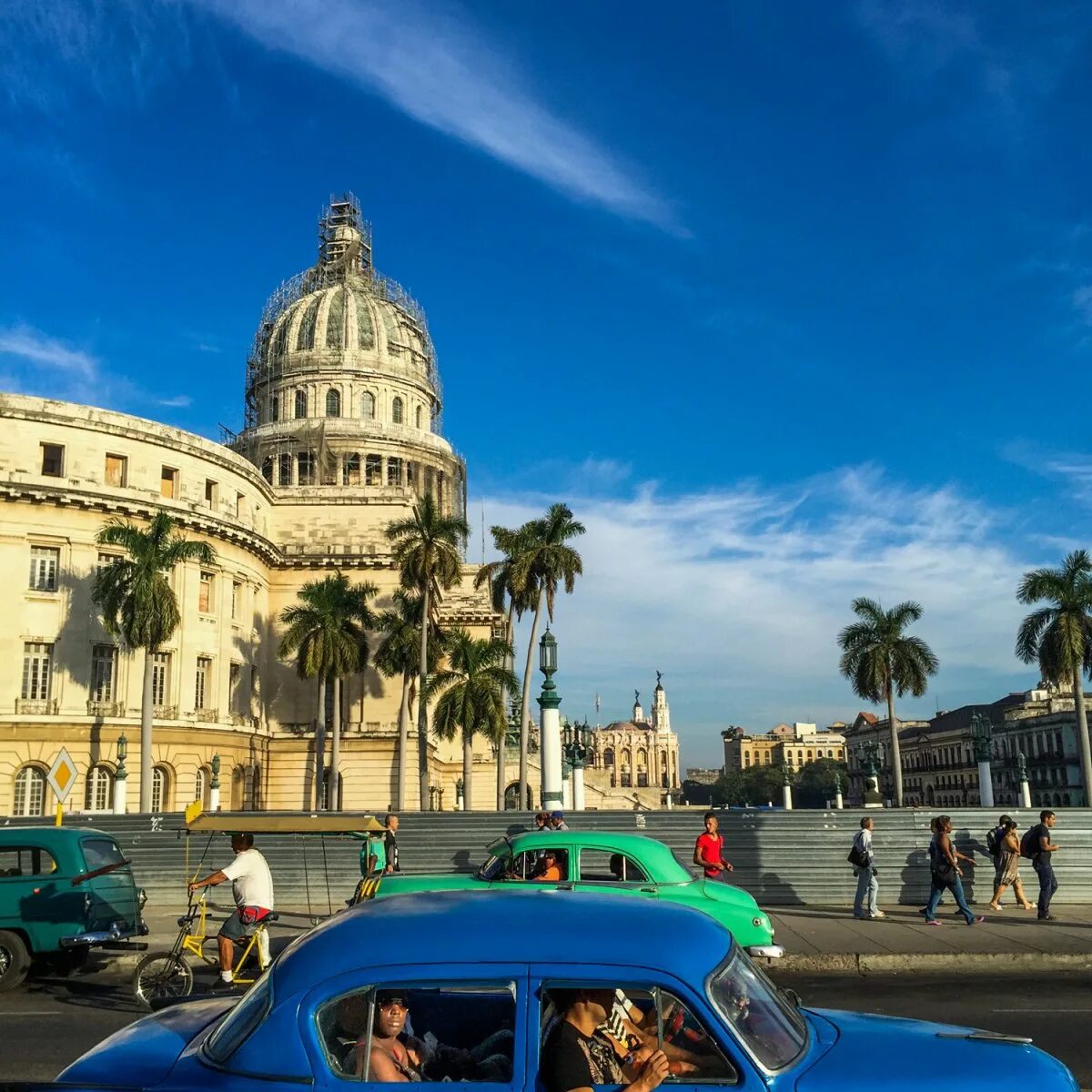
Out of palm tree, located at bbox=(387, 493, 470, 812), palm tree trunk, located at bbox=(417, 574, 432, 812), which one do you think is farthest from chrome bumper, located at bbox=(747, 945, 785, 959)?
palm tree, located at bbox=(387, 493, 470, 812)

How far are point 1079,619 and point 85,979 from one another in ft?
157

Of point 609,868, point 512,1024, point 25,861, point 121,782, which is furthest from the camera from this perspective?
point 121,782

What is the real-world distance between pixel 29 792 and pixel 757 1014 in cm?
4934

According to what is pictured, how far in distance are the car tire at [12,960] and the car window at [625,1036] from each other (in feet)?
36.6

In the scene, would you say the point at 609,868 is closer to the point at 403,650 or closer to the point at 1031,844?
the point at 1031,844

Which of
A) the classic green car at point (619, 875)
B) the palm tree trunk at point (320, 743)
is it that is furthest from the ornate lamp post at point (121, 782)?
the classic green car at point (619, 875)

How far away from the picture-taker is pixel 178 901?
2159 cm

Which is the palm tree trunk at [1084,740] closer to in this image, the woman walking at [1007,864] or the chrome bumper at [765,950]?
the woman walking at [1007,864]

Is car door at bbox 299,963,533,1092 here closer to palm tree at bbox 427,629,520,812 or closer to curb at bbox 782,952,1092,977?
curb at bbox 782,952,1092,977

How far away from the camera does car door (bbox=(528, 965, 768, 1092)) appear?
175 inches

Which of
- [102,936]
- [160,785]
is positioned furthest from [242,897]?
[160,785]

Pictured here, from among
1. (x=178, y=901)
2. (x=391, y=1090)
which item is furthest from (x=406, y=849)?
(x=391, y=1090)

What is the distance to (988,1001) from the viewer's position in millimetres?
12242

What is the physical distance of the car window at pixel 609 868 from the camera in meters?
12.6
